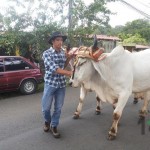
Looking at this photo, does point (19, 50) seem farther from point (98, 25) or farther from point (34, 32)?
point (98, 25)

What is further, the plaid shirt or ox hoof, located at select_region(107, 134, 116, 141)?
ox hoof, located at select_region(107, 134, 116, 141)

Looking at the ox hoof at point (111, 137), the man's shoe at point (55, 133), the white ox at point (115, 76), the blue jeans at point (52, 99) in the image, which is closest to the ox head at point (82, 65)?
the white ox at point (115, 76)

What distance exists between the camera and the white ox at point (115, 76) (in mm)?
4973

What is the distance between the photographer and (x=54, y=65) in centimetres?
484

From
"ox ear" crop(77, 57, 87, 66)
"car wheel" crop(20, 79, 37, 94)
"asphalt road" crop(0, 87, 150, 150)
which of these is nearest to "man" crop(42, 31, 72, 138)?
"ox ear" crop(77, 57, 87, 66)

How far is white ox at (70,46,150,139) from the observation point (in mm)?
4973

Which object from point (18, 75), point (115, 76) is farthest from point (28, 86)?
point (115, 76)

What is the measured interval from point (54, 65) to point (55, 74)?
0.74 feet

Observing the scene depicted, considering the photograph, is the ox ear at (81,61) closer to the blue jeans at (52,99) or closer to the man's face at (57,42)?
the man's face at (57,42)

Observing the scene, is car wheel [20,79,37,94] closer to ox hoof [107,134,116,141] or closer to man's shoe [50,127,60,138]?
man's shoe [50,127,60,138]

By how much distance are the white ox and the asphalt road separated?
0.37m

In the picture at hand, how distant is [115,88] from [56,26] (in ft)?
23.8

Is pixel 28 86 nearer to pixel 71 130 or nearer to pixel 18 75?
pixel 18 75

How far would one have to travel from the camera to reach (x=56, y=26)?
1201cm
